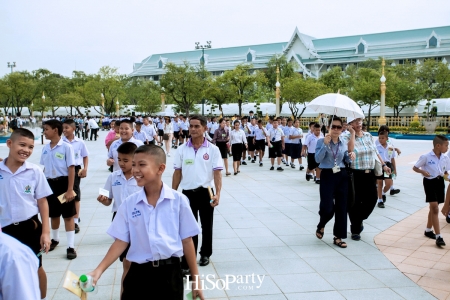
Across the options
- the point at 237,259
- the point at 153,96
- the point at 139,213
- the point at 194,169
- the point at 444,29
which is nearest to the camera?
the point at 139,213

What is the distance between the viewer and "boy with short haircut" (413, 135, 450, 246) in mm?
5805

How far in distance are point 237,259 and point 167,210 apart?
9.17 ft

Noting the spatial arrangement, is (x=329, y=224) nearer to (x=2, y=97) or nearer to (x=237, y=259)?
(x=237, y=259)

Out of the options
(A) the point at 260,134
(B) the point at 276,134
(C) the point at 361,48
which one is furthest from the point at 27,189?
(C) the point at 361,48

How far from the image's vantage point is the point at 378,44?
59562 mm

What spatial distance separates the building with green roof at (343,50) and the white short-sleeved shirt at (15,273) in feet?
178

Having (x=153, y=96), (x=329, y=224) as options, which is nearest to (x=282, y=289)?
(x=329, y=224)

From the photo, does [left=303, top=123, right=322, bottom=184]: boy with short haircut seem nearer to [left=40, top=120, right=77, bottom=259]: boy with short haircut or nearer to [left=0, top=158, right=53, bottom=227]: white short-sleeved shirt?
[left=40, top=120, right=77, bottom=259]: boy with short haircut

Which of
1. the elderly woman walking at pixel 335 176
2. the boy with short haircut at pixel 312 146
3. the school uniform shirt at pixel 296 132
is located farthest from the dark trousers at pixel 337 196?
the school uniform shirt at pixel 296 132

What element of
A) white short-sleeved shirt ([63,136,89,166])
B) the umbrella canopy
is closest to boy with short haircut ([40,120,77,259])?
white short-sleeved shirt ([63,136,89,166])

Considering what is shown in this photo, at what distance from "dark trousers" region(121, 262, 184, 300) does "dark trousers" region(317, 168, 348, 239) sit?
11.6 ft

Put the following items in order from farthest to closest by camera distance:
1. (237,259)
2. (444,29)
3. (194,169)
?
(444,29)
(237,259)
(194,169)

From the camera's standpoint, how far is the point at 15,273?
63.7 inches

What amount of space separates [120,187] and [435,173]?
4.36 meters
